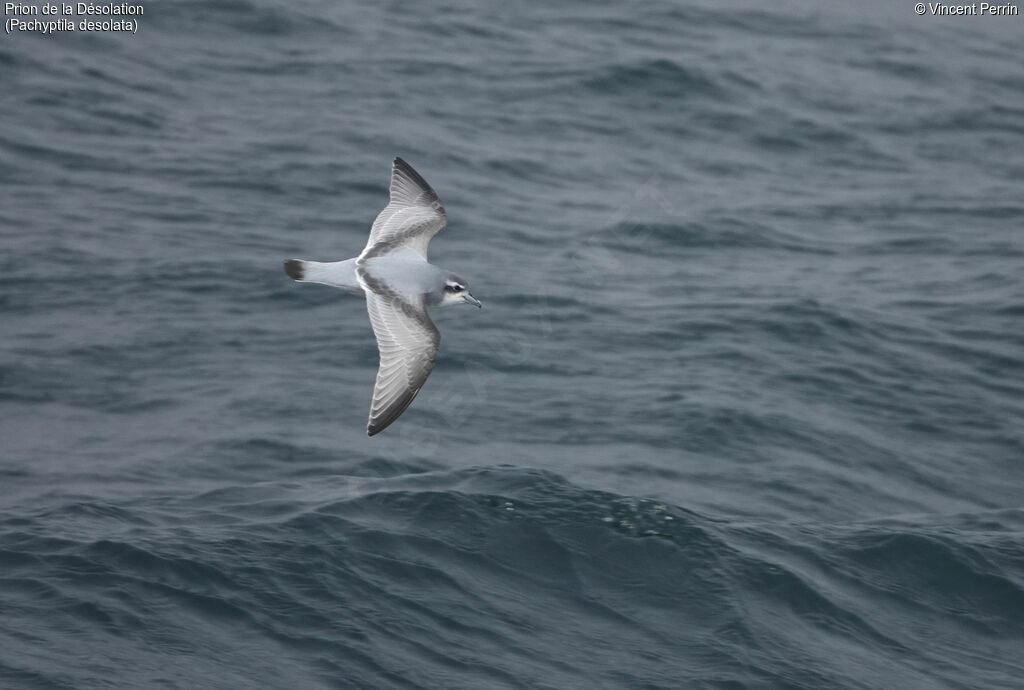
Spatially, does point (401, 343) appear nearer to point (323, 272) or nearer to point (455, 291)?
point (455, 291)

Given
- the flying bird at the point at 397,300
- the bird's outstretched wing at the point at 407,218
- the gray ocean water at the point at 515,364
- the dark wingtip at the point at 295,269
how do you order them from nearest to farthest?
the flying bird at the point at 397,300 < the dark wingtip at the point at 295,269 < the gray ocean water at the point at 515,364 < the bird's outstretched wing at the point at 407,218

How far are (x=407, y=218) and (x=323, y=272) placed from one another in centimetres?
139

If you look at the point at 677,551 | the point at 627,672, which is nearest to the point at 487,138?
the point at 677,551

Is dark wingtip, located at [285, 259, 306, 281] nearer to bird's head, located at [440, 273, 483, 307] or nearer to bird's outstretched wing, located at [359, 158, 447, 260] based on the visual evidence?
bird's outstretched wing, located at [359, 158, 447, 260]

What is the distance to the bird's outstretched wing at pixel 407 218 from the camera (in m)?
11.8

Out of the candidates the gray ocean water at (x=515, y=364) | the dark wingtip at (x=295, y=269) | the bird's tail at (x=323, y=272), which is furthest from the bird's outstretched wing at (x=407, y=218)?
the gray ocean water at (x=515, y=364)

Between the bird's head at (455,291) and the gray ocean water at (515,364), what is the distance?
2.27 metres

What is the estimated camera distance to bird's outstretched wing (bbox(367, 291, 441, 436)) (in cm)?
1051

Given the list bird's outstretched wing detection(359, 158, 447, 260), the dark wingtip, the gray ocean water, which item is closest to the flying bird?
the dark wingtip

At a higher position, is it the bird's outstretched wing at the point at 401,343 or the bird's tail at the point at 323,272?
the bird's tail at the point at 323,272

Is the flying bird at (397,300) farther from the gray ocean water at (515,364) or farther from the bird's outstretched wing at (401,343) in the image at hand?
the gray ocean water at (515,364)

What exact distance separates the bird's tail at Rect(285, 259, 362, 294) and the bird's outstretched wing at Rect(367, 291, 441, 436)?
230 mm

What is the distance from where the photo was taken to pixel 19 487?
12539mm

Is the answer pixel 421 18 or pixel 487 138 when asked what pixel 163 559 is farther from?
pixel 421 18
